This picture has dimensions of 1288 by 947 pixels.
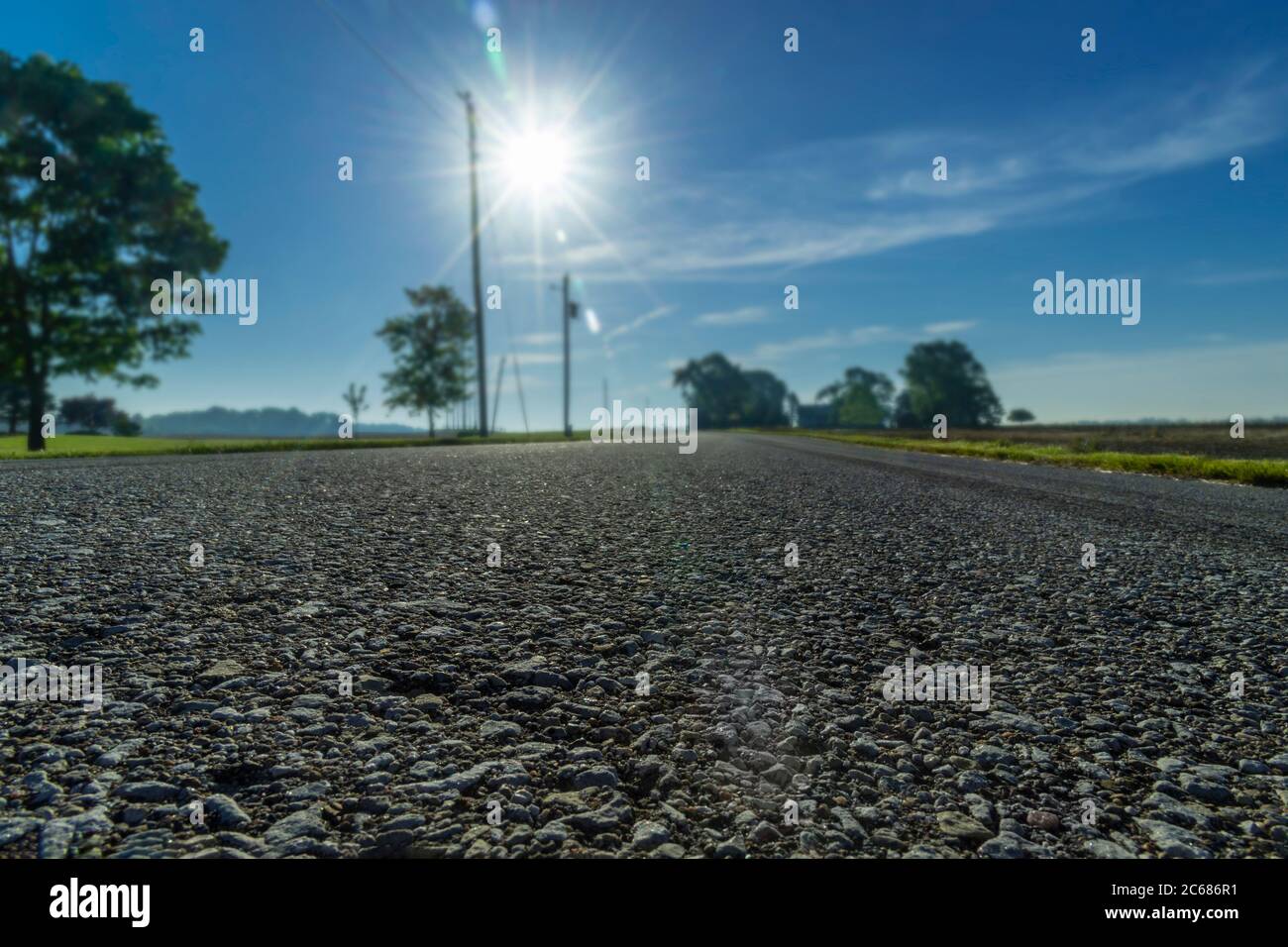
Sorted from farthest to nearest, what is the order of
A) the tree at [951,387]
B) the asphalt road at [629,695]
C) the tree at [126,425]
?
the tree at [951,387]
the tree at [126,425]
the asphalt road at [629,695]

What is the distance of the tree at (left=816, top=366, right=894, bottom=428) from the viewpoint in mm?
168250

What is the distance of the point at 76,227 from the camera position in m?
29.0

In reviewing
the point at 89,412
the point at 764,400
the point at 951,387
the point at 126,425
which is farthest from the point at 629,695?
the point at 764,400

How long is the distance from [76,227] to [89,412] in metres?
37.6

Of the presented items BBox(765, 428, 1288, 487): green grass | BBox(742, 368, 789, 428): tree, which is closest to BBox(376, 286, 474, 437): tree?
BBox(765, 428, 1288, 487): green grass

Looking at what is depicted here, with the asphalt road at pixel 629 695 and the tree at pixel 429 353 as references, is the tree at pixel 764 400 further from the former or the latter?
the asphalt road at pixel 629 695

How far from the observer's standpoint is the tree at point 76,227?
92.5 ft

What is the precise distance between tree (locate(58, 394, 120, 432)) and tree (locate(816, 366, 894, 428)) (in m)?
142

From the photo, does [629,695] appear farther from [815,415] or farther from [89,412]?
[815,415]

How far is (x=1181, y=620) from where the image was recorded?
429 cm

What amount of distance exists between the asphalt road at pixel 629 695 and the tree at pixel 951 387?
5626 inches

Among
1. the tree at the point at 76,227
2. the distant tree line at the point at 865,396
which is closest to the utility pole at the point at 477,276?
the tree at the point at 76,227

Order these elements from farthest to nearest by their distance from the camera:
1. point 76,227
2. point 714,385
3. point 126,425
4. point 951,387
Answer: point 714,385 < point 951,387 < point 126,425 < point 76,227

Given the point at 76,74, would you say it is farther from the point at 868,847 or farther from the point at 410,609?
the point at 868,847
